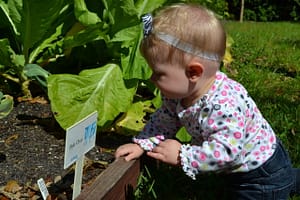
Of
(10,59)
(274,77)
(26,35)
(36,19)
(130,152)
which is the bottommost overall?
(274,77)

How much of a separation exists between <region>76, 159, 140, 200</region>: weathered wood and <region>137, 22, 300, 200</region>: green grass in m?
0.11

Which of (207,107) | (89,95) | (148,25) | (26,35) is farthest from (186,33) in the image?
(26,35)

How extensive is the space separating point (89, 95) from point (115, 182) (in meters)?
0.74

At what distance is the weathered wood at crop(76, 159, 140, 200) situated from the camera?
7.36ft

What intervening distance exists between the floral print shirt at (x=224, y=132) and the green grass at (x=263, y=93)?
0.41m

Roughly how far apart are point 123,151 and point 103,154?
245 mm

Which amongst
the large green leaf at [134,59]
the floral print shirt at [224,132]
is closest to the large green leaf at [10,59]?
the large green leaf at [134,59]

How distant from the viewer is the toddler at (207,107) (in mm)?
2182

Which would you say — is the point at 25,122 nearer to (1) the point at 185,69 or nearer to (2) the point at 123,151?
(2) the point at 123,151

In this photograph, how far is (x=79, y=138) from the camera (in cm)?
211

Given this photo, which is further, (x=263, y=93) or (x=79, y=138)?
(x=263, y=93)

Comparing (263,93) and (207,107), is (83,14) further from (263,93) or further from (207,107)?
(263,93)

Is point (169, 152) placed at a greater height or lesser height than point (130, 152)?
greater

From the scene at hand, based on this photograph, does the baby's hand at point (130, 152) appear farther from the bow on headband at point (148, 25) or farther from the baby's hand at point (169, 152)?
the bow on headband at point (148, 25)
